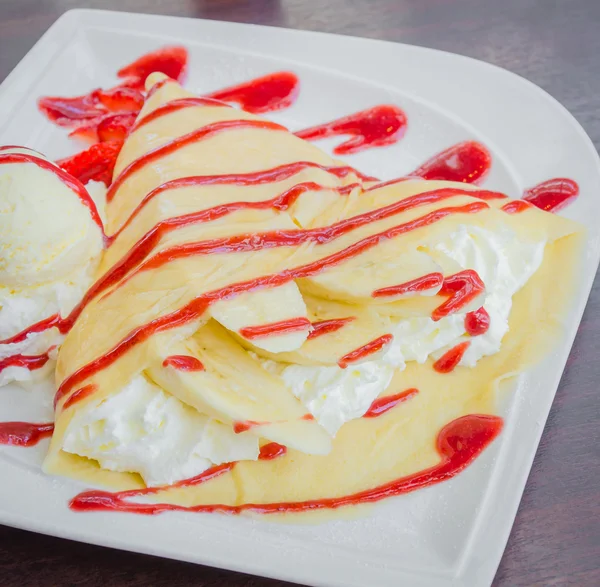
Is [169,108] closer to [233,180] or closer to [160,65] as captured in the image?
[233,180]

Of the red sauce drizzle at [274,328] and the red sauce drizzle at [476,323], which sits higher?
the red sauce drizzle at [274,328]

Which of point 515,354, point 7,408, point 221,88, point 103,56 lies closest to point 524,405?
point 515,354

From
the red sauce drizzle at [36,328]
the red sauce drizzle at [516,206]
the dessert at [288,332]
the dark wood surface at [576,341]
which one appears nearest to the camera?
the dark wood surface at [576,341]

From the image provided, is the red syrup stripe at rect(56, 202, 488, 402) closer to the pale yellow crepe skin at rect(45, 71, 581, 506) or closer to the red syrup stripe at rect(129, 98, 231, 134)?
the pale yellow crepe skin at rect(45, 71, 581, 506)

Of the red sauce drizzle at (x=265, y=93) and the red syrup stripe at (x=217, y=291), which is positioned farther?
the red sauce drizzle at (x=265, y=93)

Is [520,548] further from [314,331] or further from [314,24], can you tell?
[314,24]

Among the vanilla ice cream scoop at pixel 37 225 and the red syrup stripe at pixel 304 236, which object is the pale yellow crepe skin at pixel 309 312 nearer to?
the red syrup stripe at pixel 304 236

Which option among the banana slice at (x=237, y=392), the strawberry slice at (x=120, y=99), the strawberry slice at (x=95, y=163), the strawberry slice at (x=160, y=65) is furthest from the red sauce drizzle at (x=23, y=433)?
the strawberry slice at (x=160, y=65)
